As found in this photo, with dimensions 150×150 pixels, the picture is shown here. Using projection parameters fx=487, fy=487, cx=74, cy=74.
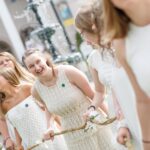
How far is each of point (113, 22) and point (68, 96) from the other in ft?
4.20

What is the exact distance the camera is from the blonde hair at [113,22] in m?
1.33

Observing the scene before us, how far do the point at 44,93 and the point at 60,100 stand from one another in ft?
0.39

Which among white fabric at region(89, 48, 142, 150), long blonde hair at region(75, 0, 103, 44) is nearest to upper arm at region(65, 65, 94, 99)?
long blonde hair at region(75, 0, 103, 44)

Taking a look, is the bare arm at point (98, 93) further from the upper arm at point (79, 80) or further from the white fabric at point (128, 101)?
the white fabric at point (128, 101)

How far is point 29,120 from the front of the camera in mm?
2951

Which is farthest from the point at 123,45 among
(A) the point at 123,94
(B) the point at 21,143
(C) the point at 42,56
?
(B) the point at 21,143

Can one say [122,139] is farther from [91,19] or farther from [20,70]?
[20,70]

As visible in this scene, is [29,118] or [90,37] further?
[29,118]

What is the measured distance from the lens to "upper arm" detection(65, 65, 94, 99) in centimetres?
253

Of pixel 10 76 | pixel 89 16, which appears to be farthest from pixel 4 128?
pixel 89 16

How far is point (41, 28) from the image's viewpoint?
5.85 m

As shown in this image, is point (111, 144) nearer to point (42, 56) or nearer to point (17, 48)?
point (42, 56)

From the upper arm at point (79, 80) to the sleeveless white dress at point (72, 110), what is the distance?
2 centimetres

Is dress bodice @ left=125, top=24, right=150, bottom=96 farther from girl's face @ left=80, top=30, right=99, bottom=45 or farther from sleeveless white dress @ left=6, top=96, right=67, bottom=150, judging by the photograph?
sleeveless white dress @ left=6, top=96, right=67, bottom=150
